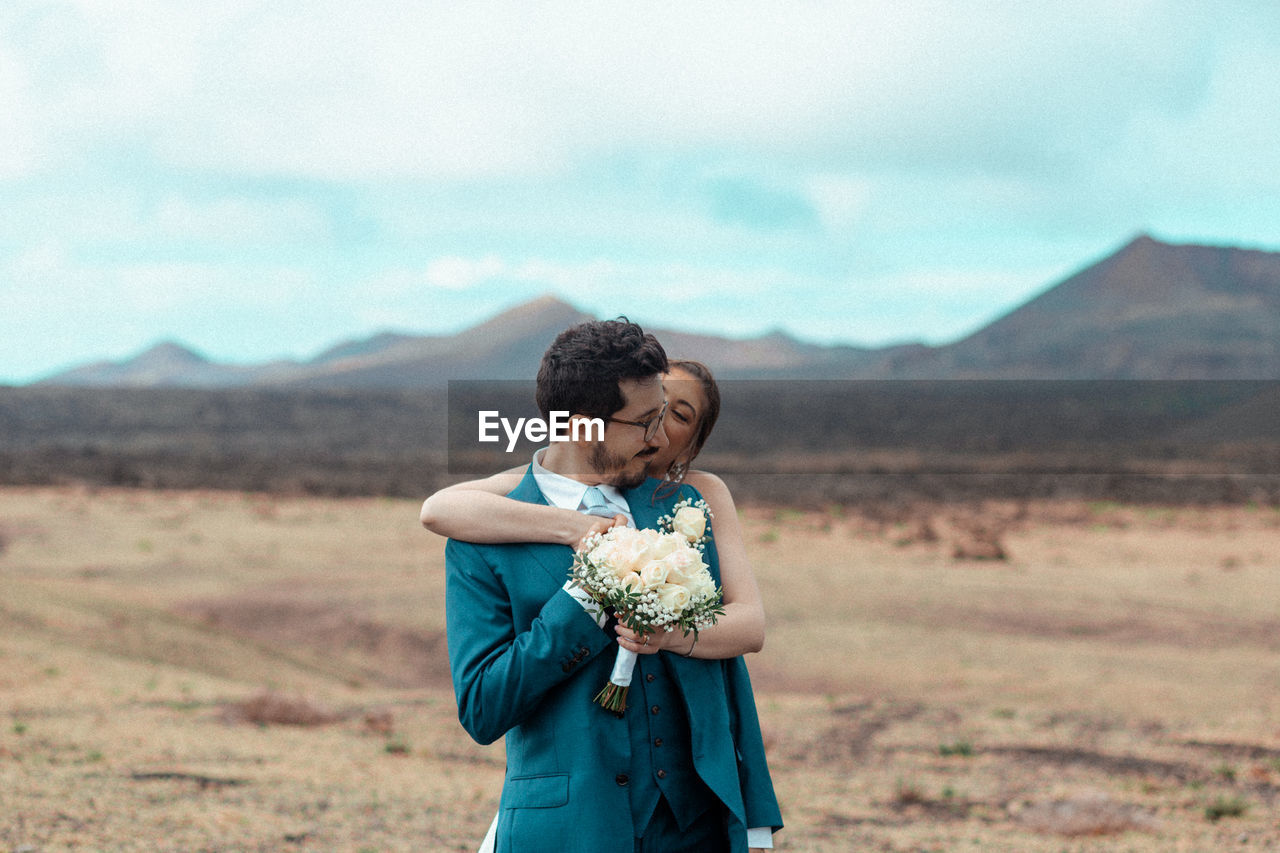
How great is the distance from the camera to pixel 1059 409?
7369cm

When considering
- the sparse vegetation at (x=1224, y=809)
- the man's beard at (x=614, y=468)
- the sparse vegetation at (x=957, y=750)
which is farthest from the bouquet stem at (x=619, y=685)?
the sparse vegetation at (x=957, y=750)

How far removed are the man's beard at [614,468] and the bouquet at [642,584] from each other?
0.16 meters

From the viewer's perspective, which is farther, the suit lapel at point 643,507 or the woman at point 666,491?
the suit lapel at point 643,507

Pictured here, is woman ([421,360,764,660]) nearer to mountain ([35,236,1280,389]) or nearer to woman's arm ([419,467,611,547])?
woman's arm ([419,467,611,547])

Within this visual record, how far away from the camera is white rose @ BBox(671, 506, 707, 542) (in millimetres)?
2338

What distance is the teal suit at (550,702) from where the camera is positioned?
7.30ft

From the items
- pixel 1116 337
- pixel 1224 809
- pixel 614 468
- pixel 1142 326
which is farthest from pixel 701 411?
pixel 1142 326

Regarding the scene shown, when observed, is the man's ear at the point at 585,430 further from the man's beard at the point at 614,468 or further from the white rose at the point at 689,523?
the white rose at the point at 689,523

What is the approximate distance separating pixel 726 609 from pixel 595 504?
0.35m

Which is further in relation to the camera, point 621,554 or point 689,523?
point 689,523

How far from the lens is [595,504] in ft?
7.98

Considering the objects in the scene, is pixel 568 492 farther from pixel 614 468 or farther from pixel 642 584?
pixel 642 584

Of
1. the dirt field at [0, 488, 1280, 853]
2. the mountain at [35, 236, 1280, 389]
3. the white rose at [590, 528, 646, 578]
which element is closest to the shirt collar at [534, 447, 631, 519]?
the white rose at [590, 528, 646, 578]

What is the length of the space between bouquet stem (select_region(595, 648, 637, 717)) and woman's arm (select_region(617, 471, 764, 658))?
4cm
